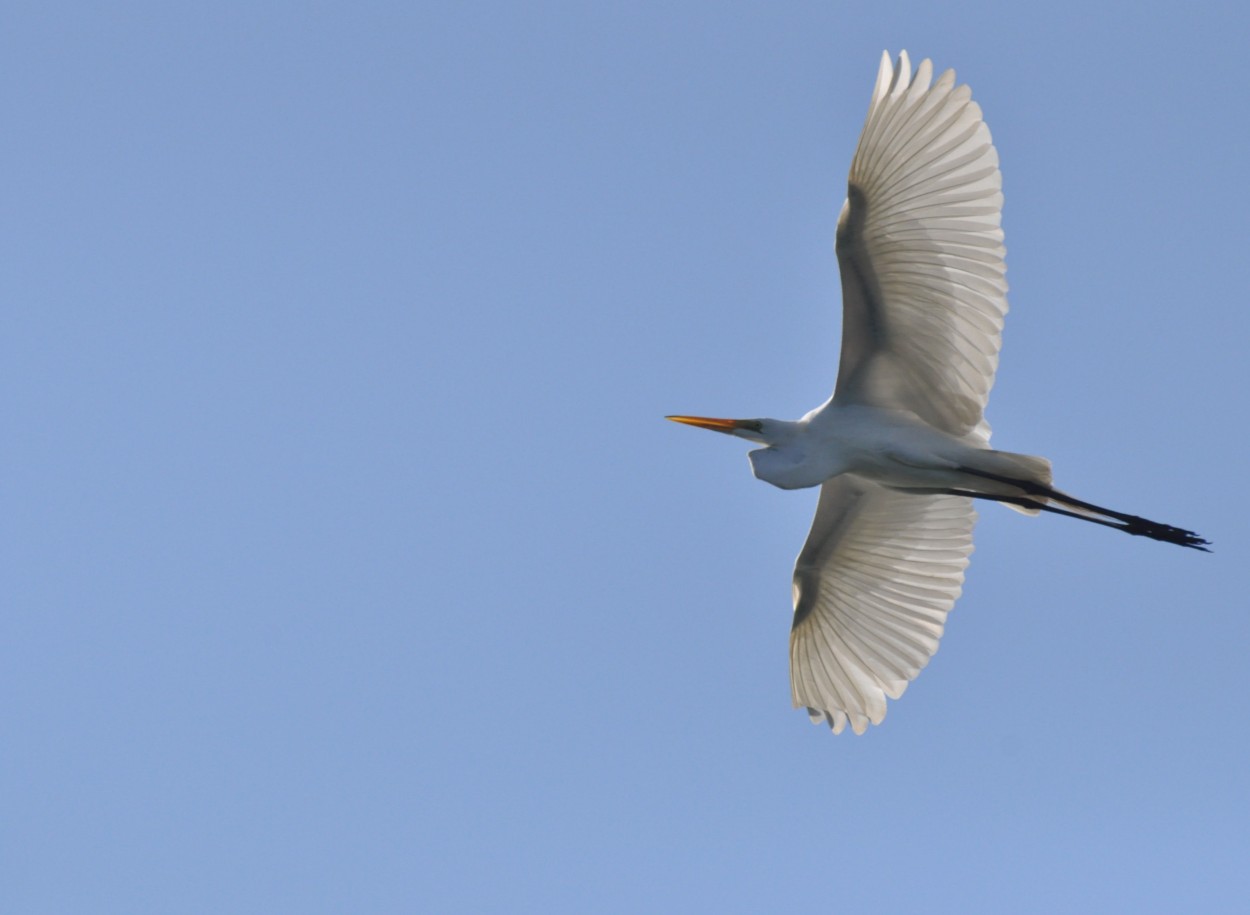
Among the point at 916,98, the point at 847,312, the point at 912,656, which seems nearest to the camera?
the point at 916,98

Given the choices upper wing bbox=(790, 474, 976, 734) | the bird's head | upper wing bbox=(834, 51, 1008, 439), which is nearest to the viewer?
upper wing bbox=(834, 51, 1008, 439)

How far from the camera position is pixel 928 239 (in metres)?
7.67

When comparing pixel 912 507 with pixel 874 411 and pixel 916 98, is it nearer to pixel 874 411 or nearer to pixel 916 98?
pixel 874 411

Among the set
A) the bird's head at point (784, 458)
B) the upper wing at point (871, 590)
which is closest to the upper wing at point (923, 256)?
the bird's head at point (784, 458)

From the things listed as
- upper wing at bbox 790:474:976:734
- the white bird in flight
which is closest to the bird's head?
the white bird in flight

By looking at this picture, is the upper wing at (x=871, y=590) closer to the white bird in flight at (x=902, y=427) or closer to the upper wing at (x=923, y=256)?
the white bird in flight at (x=902, y=427)

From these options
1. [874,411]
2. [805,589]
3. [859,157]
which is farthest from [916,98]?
[805,589]

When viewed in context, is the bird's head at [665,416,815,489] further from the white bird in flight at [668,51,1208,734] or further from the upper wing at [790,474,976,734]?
the upper wing at [790,474,976,734]

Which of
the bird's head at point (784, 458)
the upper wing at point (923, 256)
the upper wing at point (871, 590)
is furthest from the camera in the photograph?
the upper wing at point (871, 590)

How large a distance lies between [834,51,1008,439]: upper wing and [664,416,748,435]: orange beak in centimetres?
60

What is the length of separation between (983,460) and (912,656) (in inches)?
59.6

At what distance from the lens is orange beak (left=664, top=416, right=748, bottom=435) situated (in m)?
8.64

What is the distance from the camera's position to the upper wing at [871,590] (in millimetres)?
9156

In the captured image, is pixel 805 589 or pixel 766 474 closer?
pixel 766 474
